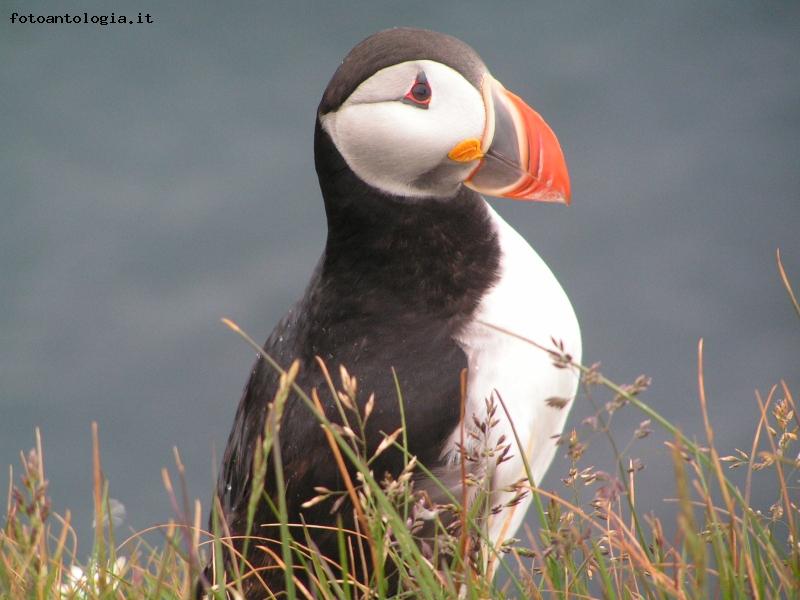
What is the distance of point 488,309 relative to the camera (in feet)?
10.2

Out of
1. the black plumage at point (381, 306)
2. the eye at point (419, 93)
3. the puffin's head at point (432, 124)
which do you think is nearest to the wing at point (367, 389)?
the black plumage at point (381, 306)

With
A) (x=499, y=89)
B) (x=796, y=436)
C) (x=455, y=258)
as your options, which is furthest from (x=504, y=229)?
(x=796, y=436)

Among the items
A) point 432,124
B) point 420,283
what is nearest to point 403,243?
point 420,283

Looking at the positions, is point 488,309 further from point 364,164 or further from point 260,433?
point 260,433

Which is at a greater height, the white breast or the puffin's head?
the puffin's head

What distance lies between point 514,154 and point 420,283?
1.59 ft

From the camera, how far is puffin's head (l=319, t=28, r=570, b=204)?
9.52 ft

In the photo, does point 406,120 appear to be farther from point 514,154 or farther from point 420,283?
point 420,283

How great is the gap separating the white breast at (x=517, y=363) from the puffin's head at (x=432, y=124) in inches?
12.3

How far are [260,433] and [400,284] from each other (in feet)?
2.08

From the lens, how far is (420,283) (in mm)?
3104

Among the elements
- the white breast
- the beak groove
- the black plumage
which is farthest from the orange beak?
the white breast

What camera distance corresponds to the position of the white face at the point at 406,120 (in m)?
2.90

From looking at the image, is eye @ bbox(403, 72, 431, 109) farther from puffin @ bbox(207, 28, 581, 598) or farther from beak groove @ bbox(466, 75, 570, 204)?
beak groove @ bbox(466, 75, 570, 204)
